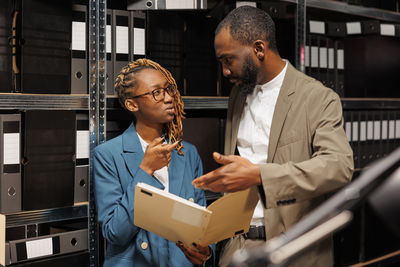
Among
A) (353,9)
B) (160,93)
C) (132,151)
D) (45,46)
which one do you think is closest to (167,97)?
(160,93)

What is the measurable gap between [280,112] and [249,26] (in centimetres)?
31

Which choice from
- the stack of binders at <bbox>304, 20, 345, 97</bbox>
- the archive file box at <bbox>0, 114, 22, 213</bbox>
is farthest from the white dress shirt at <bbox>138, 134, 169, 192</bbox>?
the stack of binders at <bbox>304, 20, 345, 97</bbox>

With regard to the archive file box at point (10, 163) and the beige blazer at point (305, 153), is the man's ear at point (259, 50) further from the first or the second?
the archive file box at point (10, 163)

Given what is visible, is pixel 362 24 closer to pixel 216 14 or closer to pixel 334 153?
pixel 216 14

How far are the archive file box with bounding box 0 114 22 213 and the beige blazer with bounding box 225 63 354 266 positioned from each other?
87 centimetres

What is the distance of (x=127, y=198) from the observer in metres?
1.42

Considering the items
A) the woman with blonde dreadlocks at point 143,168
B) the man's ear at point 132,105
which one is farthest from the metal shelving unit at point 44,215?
the man's ear at point 132,105

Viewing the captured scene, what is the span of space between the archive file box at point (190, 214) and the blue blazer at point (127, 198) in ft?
0.36

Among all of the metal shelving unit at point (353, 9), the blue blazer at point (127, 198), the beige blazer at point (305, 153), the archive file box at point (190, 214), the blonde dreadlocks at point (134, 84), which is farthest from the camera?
the metal shelving unit at point (353, 9)

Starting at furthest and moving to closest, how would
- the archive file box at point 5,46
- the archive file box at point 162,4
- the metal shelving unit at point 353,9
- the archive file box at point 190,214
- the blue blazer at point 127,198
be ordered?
the metal shelving unit at point 353,9 < the archive file box at point 162,4 < the archive file box at point 5,46 < the blue blazer at point 127,198 < the archive file box at point 190,214

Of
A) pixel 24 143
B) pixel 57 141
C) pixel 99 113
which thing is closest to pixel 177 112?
pixel 99 113

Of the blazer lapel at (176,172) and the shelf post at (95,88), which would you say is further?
the shelf post at (95,88)

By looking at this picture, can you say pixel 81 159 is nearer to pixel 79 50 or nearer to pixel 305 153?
pixel 79 50

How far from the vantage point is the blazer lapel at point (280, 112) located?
4.97ft
